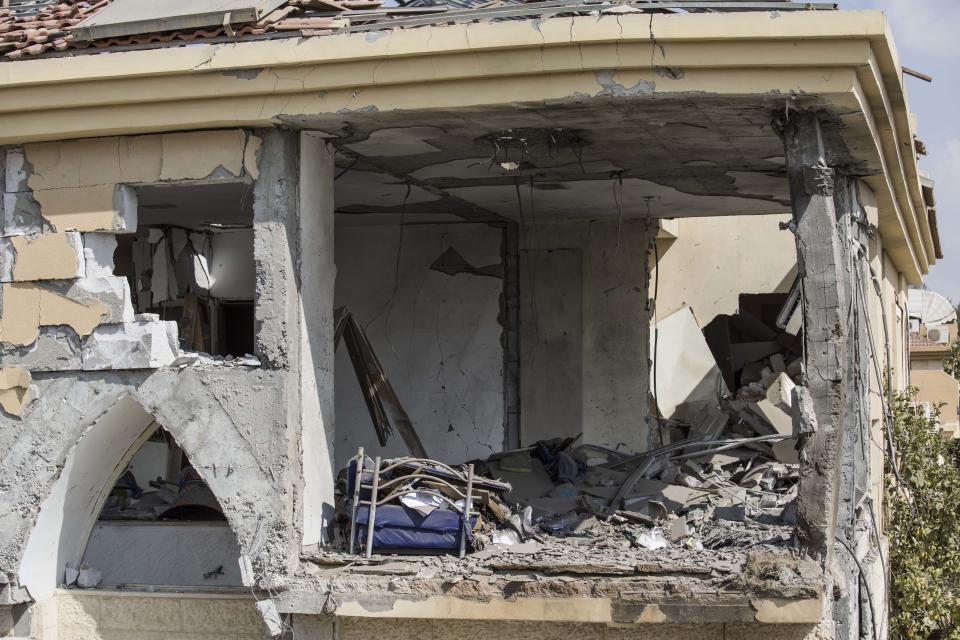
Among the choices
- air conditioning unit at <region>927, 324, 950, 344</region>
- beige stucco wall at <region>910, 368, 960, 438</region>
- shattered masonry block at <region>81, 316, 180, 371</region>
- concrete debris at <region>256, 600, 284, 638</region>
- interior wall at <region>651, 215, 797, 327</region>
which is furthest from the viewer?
air conditioning unit at <region>927, 324, 950, 344</region>

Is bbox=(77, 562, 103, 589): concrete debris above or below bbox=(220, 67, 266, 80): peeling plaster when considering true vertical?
below

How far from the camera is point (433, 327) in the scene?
1170 cm

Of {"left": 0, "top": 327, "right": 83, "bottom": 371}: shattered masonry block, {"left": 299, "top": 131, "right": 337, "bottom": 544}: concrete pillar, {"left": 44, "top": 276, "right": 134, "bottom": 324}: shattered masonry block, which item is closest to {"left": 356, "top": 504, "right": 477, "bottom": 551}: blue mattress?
{"left": 299, "top": 131, "right": 337, "bottom": 544}: concrete pillar

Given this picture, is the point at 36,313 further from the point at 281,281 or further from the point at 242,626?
the point at 242,626

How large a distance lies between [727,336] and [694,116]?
7.46 metres

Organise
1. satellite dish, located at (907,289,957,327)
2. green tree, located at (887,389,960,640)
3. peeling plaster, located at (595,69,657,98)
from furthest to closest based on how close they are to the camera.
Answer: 1. satellite dish, located at (907,289,957,327)
2. green tree, located at (887,389,960,640)
3. peeling plaster, located at (595,69,657,98)

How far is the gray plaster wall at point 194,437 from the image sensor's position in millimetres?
6660

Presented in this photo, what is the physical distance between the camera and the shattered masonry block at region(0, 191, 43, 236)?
703 centimetres

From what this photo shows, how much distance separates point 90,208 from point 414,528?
9.33 feet

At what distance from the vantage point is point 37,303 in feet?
22.8

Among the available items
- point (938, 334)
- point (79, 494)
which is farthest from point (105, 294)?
point (938, 334)

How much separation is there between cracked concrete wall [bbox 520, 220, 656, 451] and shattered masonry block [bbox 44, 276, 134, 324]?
5.63 metres

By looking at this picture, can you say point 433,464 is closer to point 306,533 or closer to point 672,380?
point 306,533

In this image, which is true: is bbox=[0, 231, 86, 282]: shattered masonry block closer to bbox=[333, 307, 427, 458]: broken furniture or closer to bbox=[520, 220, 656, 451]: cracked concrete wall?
bbox=[333, 307, 427, 458]: broken furniture
